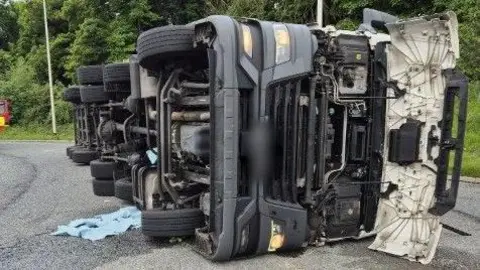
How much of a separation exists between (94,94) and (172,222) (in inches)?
Answer: 154

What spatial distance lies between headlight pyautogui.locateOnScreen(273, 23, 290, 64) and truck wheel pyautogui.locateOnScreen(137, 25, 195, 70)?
72 centimetres

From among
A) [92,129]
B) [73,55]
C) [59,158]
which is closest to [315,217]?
[92,129]

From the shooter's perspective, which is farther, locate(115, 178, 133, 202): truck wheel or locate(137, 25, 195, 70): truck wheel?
locate(115, 178, 133, 202): truck wheel

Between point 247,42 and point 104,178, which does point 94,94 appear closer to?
point 104,178

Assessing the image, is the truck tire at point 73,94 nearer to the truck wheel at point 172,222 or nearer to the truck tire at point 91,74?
the truck tire at point 91,74

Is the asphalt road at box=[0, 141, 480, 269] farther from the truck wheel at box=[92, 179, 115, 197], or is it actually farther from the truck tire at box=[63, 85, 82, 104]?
the truck tire at box=[63, 85, 82, 104]

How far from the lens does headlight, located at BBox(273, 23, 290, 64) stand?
13.2 ft

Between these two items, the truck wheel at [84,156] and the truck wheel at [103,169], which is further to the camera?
the truck wheel at [84,156]

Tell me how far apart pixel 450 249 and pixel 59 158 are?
391 inches

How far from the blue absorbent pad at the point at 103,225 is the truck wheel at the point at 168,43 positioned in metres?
1.76

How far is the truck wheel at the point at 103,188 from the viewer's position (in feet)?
22.9

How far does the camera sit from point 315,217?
4367 mm

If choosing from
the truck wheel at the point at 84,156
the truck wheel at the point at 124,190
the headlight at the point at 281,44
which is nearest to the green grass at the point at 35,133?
the truck wheel at the point at 84,156

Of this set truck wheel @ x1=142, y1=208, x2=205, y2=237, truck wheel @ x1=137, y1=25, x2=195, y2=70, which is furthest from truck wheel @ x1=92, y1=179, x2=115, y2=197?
truck wheel @ x1=137, y1=25, x2=195, y2=70
